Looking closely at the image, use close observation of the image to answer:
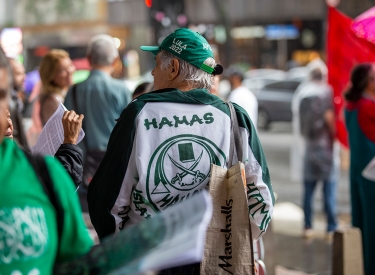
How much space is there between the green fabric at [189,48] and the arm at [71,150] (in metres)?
0.55

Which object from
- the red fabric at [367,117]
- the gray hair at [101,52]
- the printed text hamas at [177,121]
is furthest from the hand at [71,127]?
the red fabric at [367,117]

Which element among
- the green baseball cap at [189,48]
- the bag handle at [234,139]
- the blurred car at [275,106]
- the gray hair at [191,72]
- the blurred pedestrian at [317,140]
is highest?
the green baseball cap at [189,48]

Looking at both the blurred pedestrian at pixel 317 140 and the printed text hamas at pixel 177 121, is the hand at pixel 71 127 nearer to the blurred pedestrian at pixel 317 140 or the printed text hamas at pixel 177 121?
the printed text hamas at pixel 177 121

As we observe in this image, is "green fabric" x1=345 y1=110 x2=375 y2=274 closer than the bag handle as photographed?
No

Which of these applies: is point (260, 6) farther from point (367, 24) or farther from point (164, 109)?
point (164, 109)

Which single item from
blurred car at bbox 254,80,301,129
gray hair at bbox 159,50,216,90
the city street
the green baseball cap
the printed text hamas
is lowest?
blurred car at bbox 254,80,301,129

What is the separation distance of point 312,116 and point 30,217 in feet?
22.8

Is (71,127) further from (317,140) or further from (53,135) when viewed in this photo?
(317,140)

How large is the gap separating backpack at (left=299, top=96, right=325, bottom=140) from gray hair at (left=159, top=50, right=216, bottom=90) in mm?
5360

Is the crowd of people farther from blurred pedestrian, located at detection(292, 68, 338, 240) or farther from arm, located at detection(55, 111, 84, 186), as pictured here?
blurred pedestrian, located at detection(292, 68, 338, 240)

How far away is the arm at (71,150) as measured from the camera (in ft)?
9.39

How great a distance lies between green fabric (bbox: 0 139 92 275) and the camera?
69.5 inches

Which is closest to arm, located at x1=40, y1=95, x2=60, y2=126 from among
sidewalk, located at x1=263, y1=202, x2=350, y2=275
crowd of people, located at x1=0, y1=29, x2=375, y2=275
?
crowd of people, located at x1=0, y1=29, x2=375, y2=275

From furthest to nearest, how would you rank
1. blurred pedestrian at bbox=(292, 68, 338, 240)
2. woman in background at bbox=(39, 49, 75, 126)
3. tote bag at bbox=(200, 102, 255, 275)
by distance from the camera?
blurred pedestrian at bbox=(292, 68, 338, 240) < woman in background at bbox=(39, 49, 75, 126) < tote bag at bbox=(200, 102, 255, 275)
